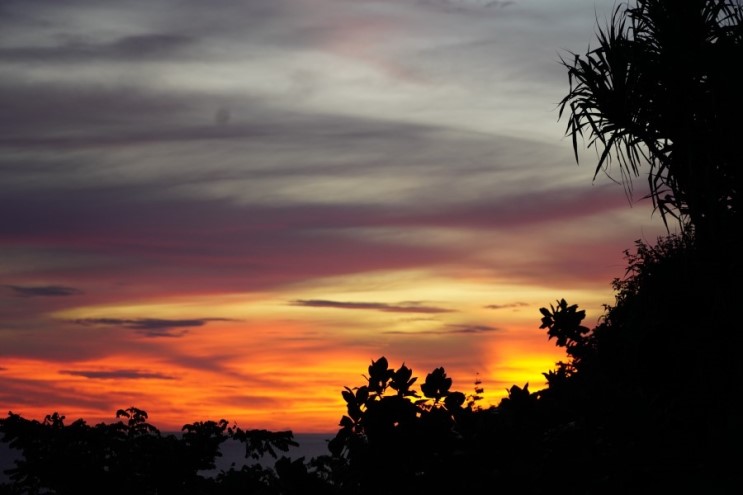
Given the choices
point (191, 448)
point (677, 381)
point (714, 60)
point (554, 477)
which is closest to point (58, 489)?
point (191, 448)

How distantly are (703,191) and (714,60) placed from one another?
2.05 meters

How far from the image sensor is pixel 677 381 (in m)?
10.7

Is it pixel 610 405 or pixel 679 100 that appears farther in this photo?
pixel 679 100

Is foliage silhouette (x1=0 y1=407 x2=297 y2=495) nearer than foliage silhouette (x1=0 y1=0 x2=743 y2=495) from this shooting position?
No

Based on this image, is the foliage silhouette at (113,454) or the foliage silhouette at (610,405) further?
the foliage silhouette at (113,454)

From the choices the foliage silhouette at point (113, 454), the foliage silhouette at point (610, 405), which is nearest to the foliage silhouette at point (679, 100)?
the foliage silhouette at point (610, 405)

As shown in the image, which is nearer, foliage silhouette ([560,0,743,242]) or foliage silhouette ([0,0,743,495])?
foliage silhouette ([0,0,743,495])

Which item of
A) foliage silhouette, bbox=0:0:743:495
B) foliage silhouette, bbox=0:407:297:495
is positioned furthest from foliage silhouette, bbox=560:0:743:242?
foliage silhouette, bbox=0:407:297:495

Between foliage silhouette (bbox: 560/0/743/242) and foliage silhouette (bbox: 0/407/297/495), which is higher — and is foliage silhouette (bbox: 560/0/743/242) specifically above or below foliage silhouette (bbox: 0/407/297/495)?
above

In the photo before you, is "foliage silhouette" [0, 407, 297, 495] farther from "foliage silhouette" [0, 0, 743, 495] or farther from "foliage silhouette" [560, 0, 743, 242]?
"foliage silhouette" [560, 0, 743, 242]

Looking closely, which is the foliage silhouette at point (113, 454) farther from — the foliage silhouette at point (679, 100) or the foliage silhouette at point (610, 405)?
the foliage silhouette at point (679, 100)

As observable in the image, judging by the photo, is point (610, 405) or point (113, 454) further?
point (113, 454)

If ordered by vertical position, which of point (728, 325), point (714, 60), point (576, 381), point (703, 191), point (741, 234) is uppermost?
point (714, 60)

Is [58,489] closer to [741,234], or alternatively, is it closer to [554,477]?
[554,477]
